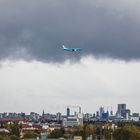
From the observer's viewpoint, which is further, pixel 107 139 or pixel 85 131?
pixel 85 131

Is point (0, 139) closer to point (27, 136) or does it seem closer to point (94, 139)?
point (94, 139)

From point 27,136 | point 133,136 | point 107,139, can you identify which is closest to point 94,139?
point 107,139

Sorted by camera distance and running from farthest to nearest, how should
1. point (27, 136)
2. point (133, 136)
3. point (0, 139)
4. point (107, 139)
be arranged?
point (27, 136), point (107, 139), point (133, 136), point (0, 139)

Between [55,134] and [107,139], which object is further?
[55,134]

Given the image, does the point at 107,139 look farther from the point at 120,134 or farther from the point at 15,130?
the point at 15,130

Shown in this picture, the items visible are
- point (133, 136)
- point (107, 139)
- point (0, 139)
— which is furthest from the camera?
Result: point (107, 139)

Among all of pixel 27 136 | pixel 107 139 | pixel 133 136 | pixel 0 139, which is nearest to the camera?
pixel 0 139

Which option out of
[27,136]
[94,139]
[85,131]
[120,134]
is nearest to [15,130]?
[27,136]

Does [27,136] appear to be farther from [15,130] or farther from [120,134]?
[120,134]

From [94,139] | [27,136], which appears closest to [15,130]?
[27,136]
